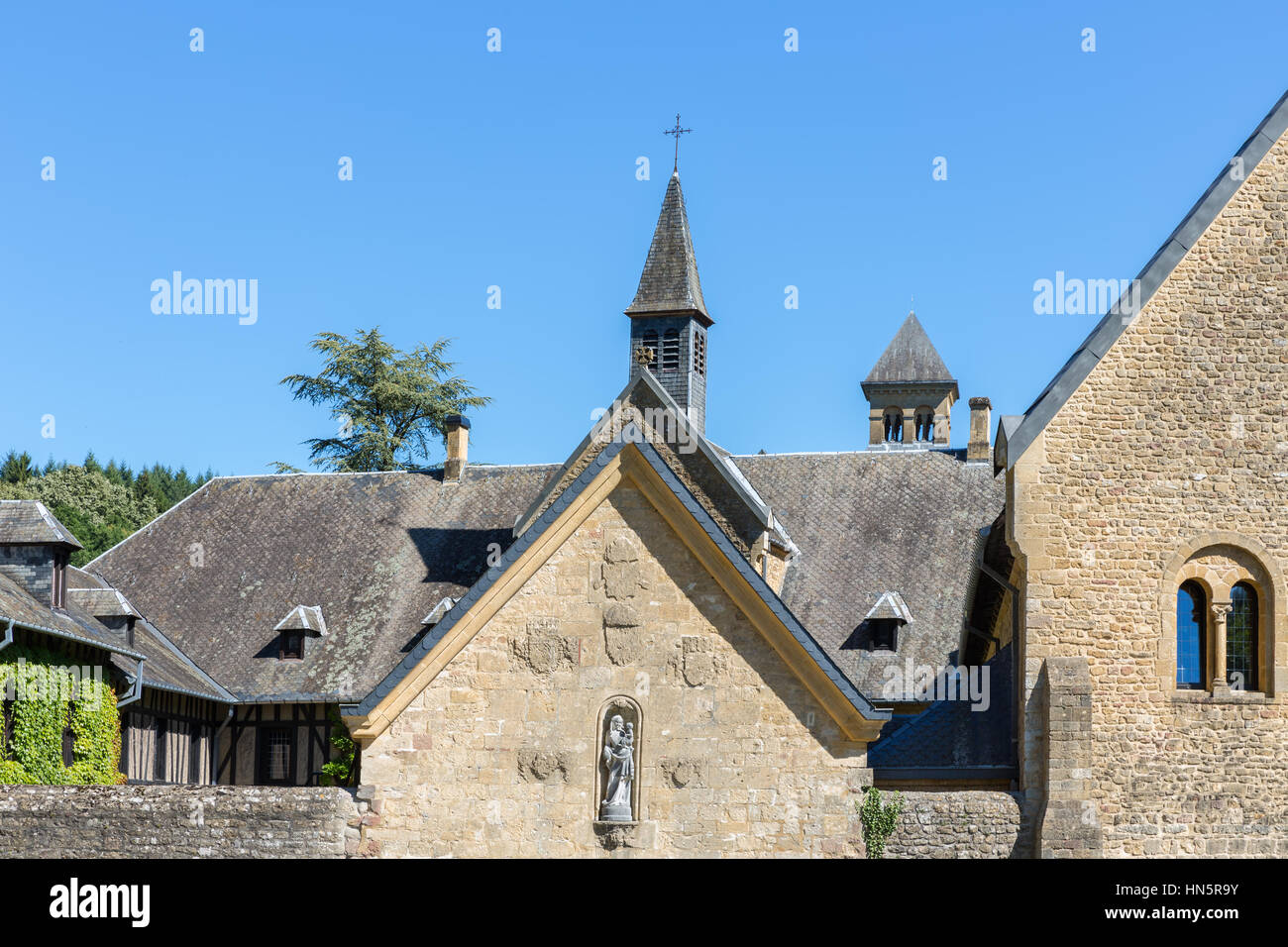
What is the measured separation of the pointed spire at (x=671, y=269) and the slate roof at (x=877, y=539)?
4278 mm

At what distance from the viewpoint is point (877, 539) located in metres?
34.8

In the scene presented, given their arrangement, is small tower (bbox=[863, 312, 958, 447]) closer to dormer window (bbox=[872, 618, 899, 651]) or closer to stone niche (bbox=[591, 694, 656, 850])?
dormer window (bbox=[872, 618, 899, 651])

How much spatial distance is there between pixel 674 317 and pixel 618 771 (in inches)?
744

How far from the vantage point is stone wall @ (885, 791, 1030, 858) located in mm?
17375

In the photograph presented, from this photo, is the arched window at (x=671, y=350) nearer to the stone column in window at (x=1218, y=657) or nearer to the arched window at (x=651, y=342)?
the arched window at (x=651, y=342)

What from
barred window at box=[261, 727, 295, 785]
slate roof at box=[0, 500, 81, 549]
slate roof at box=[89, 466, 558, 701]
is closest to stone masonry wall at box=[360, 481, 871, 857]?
slate roof at box=[0, 500, 81, 549]

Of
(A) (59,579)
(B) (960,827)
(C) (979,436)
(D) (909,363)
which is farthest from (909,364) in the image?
(B) (960,827)

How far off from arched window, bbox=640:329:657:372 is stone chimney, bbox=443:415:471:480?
5369 mm

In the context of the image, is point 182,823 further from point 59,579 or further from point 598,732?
point 59,579

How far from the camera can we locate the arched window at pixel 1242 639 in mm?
18875

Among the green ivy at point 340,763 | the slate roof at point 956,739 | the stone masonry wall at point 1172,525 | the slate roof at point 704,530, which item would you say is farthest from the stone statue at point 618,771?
the green ivy at point 340,763

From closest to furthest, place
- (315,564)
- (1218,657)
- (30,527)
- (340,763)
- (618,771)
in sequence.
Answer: (618,771), (1218,657), (30,527), (340,763), (315,564)
